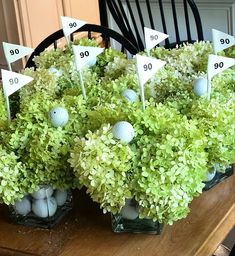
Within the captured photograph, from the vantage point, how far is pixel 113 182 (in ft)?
3.53

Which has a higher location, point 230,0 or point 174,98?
point 174,98

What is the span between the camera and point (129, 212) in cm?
117

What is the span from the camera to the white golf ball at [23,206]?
1258 mm

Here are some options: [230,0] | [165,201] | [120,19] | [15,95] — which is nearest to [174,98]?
[165,201]

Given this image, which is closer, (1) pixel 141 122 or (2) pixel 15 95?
(1) pixel 141 122

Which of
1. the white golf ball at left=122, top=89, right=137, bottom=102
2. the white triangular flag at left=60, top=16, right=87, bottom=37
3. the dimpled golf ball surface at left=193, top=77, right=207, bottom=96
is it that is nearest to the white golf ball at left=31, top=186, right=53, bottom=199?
the white golf ball at left=122, top=89, right=137, bottom=102

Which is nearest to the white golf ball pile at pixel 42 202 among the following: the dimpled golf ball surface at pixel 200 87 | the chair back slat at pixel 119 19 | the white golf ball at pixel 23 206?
the white golf ball at pixel 23 206

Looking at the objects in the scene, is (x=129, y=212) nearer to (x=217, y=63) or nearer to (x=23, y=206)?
(x=23, y=206)

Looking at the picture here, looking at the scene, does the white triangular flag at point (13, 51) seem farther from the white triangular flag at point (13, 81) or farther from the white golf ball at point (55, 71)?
the white triangular flag at point (13, 81)

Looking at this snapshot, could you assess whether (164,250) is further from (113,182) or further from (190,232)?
(113,182)

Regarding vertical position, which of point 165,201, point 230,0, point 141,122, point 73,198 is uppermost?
point 141,122

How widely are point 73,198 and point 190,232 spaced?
0.98 feet

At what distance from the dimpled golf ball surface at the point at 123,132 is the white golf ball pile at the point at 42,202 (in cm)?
22

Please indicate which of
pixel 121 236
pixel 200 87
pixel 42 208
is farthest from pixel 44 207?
pixel 200 87
